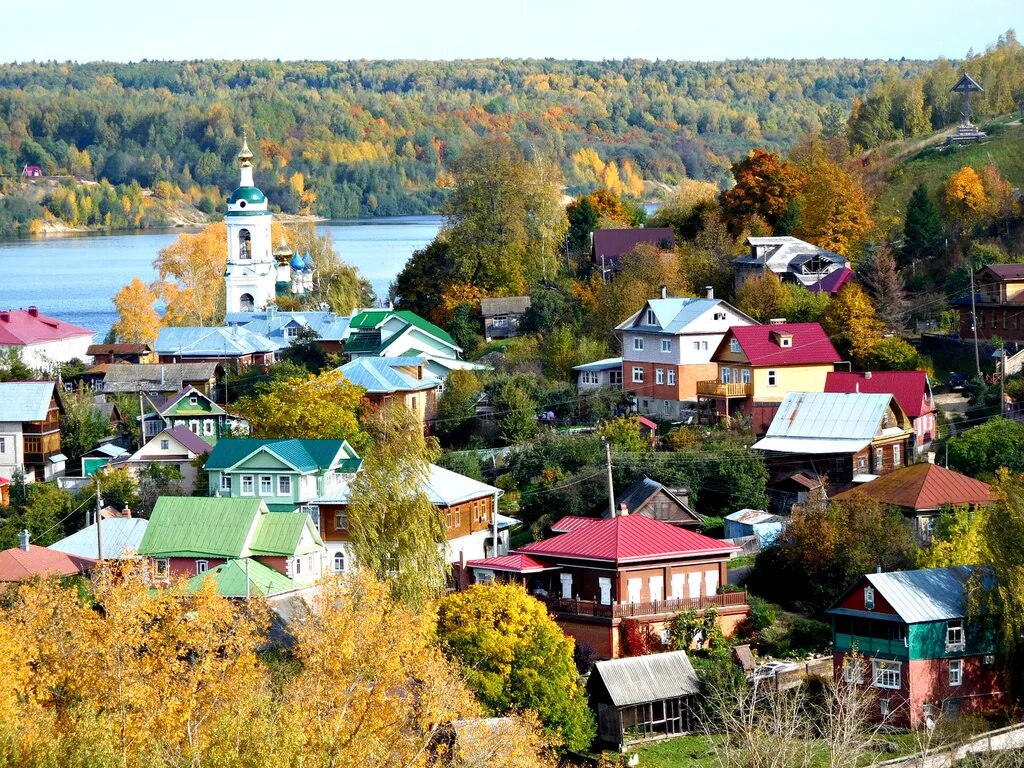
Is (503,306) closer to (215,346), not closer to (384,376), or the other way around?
(384,376)

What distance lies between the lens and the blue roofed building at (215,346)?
189 feet

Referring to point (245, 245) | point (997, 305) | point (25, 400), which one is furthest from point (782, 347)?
point (245, 245)

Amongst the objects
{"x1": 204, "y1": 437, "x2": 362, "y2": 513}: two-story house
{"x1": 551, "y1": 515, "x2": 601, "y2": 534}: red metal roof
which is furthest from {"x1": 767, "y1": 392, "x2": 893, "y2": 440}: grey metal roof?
{"x1": 204, "y1": 437, "x2": 362, "y2": 513}: two-story house

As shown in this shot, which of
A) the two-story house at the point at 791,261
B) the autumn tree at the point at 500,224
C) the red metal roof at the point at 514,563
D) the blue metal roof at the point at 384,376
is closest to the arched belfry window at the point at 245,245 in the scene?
the autumn tree at the point at 500,224

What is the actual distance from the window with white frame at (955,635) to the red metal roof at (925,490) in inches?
188

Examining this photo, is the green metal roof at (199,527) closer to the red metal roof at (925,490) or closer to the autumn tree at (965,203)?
the red metal roof at (925,490)

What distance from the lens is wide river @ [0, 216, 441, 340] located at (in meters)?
99.4

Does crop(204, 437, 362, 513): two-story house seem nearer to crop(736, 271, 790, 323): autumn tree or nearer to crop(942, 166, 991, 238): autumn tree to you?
crop(736, 271, 790, 323): autumn tree

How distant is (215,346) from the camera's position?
58.1 meters

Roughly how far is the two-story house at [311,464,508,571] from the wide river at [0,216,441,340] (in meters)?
37.6

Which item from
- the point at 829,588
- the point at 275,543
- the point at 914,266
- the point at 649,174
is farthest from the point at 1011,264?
Answer: the point at 649,174

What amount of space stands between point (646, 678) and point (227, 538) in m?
10.4

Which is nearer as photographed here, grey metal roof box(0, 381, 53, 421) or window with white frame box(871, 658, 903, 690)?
window with white frame box(871, 658, 903, 690)

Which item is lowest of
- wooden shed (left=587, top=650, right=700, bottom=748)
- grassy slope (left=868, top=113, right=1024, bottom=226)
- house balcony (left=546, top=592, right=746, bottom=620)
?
wooden shed (left=587, top=650, right=700, bottom=748)
